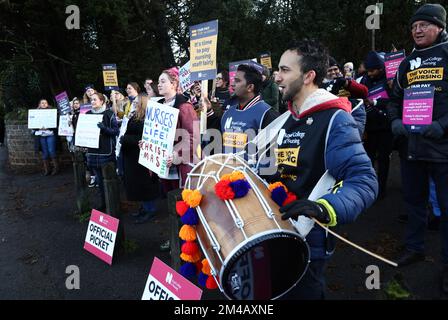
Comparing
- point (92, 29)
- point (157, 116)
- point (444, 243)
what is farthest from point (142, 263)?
point (92, 29)

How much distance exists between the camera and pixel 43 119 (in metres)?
9.98

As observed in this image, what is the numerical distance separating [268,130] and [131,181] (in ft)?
10.8

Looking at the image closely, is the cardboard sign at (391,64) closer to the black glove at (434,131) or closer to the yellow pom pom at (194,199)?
the black glove at (434,131)

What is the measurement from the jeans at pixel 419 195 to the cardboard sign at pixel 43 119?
9.18m

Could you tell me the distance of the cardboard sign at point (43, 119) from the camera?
995 centimetres

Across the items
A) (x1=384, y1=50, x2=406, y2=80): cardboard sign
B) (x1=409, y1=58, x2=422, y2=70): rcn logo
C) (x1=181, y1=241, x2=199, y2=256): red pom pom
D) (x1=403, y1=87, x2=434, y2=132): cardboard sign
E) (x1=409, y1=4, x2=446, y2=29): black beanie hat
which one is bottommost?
(x1=181, y1=241, x2=199, y2=256): red pom pom

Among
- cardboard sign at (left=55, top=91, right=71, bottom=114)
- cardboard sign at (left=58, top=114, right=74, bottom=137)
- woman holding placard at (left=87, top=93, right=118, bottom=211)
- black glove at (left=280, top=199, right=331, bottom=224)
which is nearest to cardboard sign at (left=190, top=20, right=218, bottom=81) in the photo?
black glove at (left=280, top=199, right=331, bottom=224)

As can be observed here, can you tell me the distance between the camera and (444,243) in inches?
127

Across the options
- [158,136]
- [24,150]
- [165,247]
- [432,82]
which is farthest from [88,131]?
[24,150]

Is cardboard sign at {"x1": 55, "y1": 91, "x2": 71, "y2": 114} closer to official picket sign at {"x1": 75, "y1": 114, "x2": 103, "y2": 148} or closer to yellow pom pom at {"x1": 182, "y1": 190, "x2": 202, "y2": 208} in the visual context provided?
official picket sign at {"x1": 75, "y1": 114, "x2": 103, "y2": 148}

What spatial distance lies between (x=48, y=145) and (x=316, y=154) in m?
9.67

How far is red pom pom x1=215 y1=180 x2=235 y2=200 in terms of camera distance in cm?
199

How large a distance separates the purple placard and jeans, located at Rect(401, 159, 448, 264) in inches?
78.9

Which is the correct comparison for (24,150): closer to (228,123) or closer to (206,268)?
(228,123)
